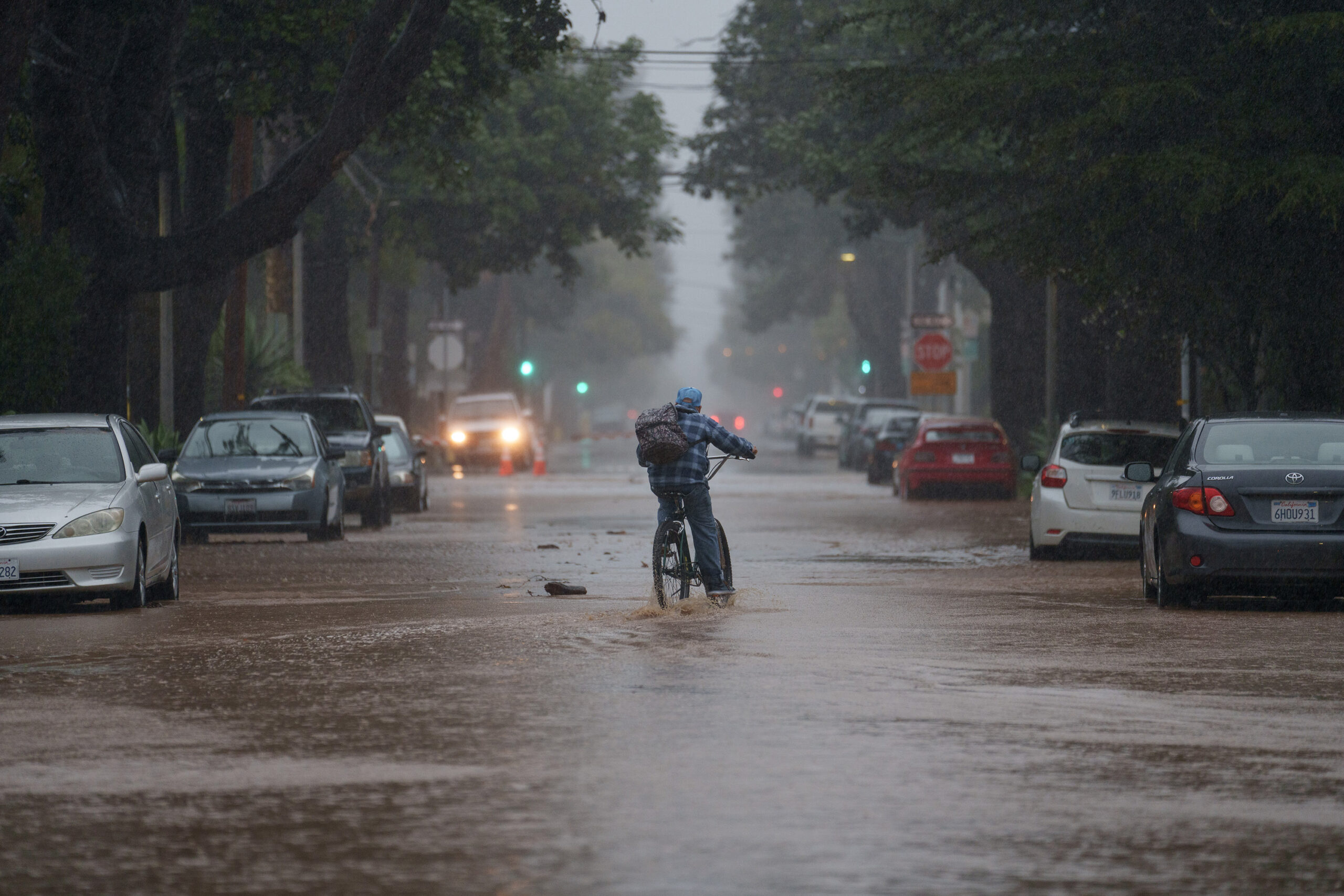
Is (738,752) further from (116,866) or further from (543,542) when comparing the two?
(543,542)

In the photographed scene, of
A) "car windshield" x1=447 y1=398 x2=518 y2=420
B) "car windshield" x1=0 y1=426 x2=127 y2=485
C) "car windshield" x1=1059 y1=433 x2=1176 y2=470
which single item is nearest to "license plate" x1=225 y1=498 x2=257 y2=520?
"car windshield" x1=0 y1=426 x2=127 y2=485

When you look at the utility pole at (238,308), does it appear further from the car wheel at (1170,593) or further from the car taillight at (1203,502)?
the car taillight at (1203,502)

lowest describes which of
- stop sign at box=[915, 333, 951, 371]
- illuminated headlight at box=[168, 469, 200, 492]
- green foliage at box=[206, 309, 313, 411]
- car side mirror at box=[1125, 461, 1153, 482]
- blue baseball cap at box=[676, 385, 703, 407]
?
illuminated headlight at box=[168, 469, 200, 492]

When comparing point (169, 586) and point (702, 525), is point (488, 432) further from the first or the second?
point (702, 525)

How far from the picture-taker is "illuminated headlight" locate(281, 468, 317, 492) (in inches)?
996

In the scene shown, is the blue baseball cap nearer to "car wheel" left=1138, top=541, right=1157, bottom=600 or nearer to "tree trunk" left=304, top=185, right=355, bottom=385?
"car wheel" left=1138, top=541, right=1157, bottom=600

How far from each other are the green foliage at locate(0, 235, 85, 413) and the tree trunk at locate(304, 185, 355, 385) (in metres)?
22.9

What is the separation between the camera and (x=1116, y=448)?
22.2 m

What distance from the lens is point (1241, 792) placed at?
8.31 m

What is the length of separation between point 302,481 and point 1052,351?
19.5 meters

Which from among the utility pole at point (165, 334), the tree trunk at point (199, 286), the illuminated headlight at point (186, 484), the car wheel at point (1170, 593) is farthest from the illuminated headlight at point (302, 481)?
the car wheel at point (1170, 593)

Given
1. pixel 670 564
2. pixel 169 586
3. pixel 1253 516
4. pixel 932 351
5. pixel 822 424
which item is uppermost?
pixel 932 351

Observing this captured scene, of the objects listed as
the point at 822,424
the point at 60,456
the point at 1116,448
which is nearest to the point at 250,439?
the point at 60,456

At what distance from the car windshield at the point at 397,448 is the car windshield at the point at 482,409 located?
2039cm
